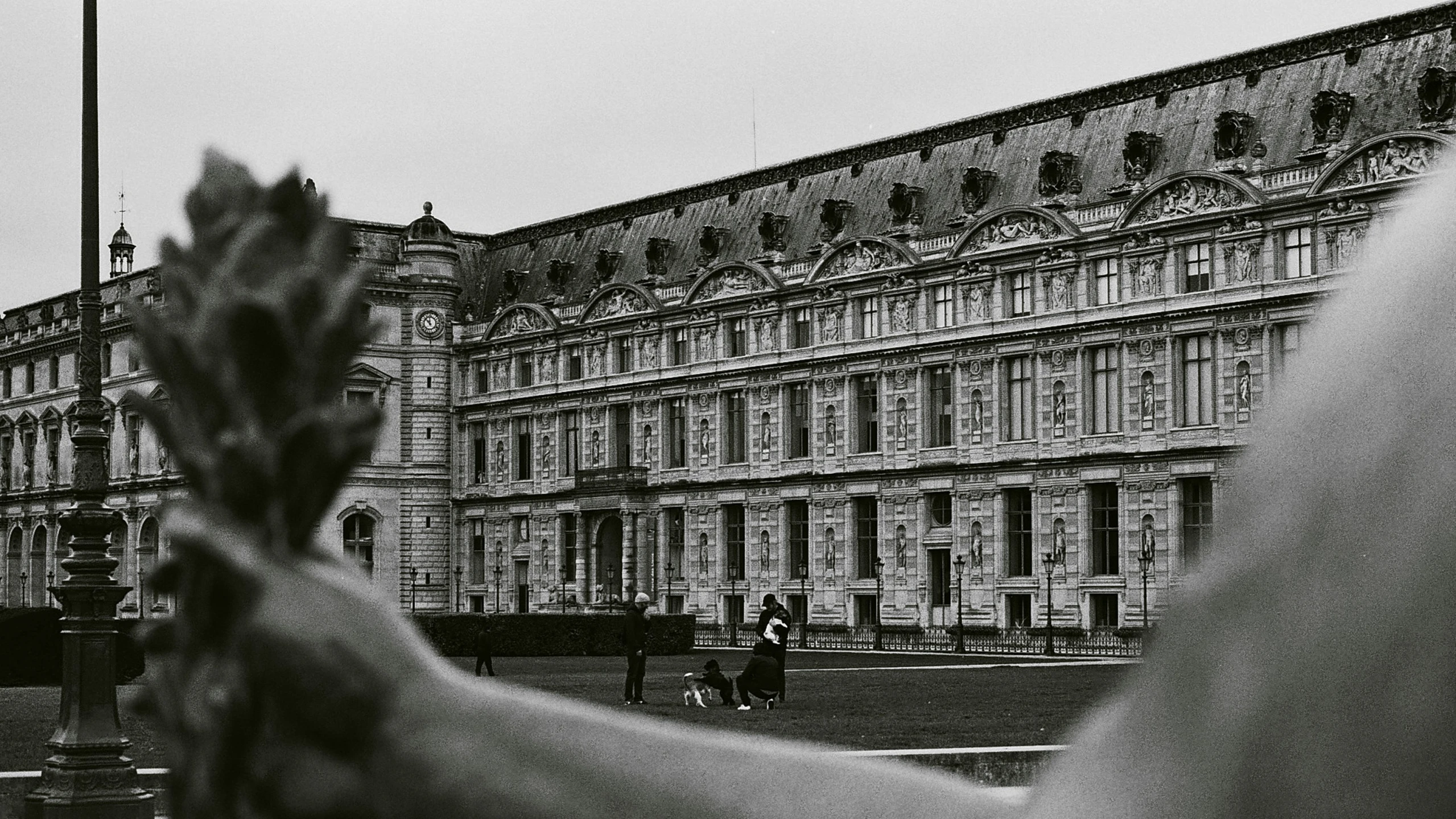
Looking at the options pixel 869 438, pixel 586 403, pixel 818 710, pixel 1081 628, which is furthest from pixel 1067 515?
pixel 818 710

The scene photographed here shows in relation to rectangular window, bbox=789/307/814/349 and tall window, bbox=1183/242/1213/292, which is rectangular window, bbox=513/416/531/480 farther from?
tall window, bbox=1183/242/1213/292

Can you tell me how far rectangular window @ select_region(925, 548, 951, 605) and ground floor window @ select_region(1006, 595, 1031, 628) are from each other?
83.0 inches

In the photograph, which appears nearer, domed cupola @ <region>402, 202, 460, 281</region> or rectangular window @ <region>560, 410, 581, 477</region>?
rectangular window @ <region>560, 410, 581, 477</region>

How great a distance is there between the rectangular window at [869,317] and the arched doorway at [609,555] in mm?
12722

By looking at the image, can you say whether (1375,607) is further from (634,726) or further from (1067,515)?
(1067,515)

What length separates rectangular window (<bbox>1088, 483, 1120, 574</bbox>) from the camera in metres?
47.2

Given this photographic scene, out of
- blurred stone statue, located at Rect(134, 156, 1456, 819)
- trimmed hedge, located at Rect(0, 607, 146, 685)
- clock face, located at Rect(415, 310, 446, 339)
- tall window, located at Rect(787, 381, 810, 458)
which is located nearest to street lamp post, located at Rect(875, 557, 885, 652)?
tall window, located at Rect(787, 381, 810, 458)

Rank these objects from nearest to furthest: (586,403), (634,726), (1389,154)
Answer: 1. (634,726)
2. (1389,154)
3. (586,403)

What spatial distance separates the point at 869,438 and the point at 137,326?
54147 mm

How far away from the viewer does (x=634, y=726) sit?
35.8 inches

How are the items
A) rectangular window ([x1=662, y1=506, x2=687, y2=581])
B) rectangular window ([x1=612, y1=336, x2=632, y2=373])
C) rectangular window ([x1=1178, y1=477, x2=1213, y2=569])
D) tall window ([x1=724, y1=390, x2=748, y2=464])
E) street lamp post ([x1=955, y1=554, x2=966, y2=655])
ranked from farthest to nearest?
rectangular window ([x1=612, y1=336, x2=632, y2=373])
rectangular window ([x1=662, y1=506, x2=687, y2=581])
tall window ([x1=724, y1=390, x2=748, y2=464])
street lamp post ([x1=955, y1=554, x2=966, y2=655])
rectangular window ([x1=1178, y1=477, x2=1213, y2=569])

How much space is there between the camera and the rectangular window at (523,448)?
67000 mm

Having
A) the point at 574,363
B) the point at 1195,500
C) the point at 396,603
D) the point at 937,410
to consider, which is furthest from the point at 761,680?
the point at 574,363

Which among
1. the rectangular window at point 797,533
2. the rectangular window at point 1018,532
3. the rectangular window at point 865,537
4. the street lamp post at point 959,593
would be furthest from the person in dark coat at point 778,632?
the rectangular window at point 797,533
